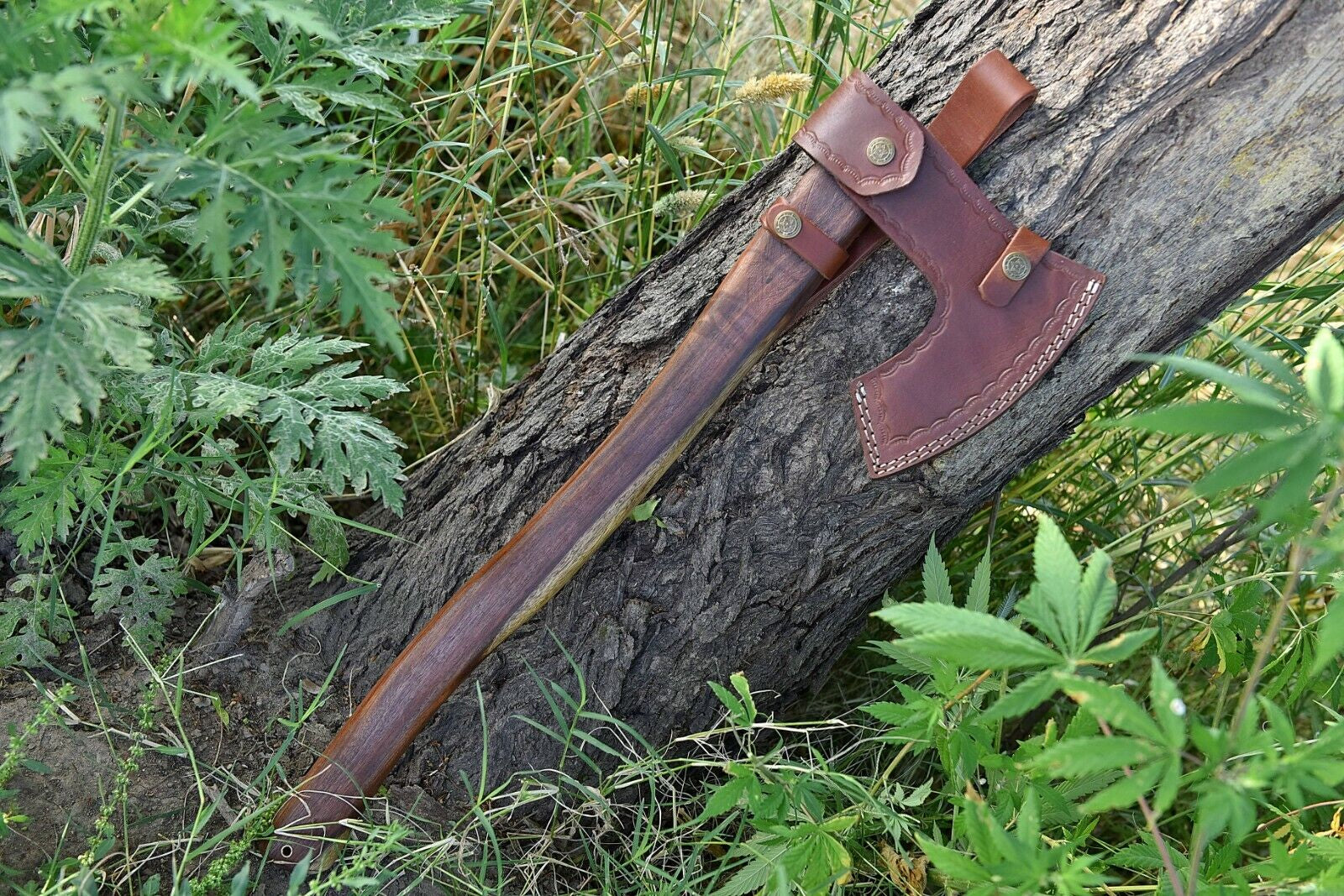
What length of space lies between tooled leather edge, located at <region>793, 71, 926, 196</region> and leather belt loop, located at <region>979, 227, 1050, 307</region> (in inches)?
7.4

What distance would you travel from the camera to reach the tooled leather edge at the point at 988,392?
5.12ft

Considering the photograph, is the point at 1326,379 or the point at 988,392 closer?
the point at 1326,379

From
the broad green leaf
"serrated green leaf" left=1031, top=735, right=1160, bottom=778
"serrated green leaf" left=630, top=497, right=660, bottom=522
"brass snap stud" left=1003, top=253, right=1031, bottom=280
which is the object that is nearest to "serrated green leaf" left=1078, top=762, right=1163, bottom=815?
"serrated green leaf" left=1031, top=735, right=1160, bottom=778

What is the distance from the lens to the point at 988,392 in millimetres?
1615

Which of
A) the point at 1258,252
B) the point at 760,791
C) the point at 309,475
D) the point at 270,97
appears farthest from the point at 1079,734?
the point at 270,97

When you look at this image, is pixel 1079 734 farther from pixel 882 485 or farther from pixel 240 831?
pixel 240 831

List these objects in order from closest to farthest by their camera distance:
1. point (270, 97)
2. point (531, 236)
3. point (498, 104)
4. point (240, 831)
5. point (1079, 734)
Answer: point (1079, 734), point (240, 831), point (270, 97), point (498, 104), point (531, 236)

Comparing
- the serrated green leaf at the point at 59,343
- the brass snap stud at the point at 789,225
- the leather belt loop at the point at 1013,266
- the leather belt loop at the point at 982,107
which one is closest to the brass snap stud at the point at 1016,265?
the leather belt loop at the point at 1013,266

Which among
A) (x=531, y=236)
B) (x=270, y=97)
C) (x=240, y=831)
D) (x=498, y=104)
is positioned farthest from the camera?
(x=531, y=236)

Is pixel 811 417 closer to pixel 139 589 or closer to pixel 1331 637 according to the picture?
pixel 1331 637

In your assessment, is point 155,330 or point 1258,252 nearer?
point 1258,252

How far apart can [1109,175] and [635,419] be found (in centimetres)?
81

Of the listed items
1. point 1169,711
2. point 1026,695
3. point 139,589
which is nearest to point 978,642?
point 1026,695

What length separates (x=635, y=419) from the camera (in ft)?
5.54
